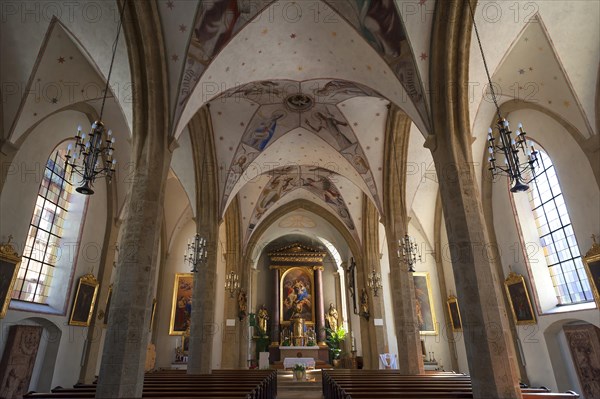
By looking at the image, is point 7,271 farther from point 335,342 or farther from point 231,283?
point 335,342

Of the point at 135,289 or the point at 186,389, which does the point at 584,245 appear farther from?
the point at 135,289

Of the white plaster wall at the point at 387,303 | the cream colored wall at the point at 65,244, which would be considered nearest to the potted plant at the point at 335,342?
the white plaster wall at the point at 387,303

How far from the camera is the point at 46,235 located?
33.3ft

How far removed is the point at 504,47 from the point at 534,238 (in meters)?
6.22

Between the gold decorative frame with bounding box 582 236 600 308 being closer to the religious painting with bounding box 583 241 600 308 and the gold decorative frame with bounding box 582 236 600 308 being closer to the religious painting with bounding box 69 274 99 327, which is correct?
the religious painting with bounding box 583 241 600 308

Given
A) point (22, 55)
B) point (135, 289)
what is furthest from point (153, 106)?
point (135, 289)

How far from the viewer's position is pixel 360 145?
41.8 feet

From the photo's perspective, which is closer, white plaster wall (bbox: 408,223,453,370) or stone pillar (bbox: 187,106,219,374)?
stone pillar (bbox: 187,106,219,374)

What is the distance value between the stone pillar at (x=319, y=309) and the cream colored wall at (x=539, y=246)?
14933 millimetres

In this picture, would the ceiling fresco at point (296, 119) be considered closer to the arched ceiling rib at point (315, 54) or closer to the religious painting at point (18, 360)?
the arched ceiling rib at point (315, 54)

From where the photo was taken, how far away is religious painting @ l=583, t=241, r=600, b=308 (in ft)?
26.8

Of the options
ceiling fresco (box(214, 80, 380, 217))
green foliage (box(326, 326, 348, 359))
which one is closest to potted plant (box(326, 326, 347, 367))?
green foliage (box(326, 326, 348, 359))

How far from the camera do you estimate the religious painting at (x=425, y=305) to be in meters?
16.1

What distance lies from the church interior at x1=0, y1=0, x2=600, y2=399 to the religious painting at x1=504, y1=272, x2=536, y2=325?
2.3 inches
